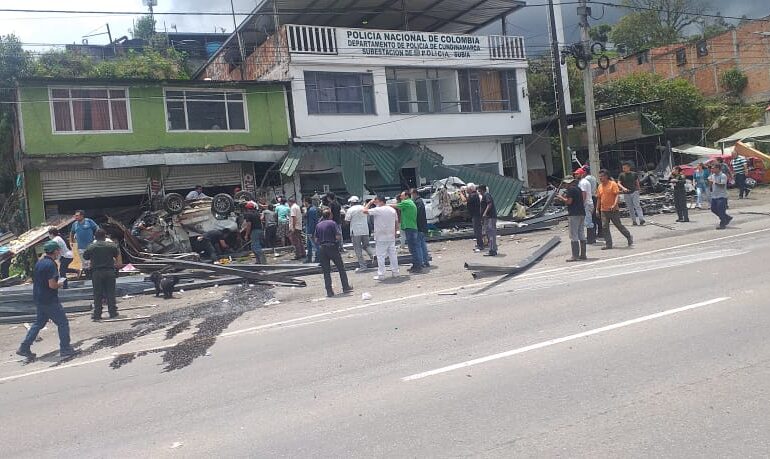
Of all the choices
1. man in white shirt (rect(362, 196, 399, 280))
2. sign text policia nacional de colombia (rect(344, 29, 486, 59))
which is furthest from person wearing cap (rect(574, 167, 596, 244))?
sign text policia nacional de colombia (rect(344, 29, 486, 59))

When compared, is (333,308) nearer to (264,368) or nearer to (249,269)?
(264,368)

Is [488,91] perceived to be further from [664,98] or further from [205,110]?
[664,98]

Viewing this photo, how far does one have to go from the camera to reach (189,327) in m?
10.1

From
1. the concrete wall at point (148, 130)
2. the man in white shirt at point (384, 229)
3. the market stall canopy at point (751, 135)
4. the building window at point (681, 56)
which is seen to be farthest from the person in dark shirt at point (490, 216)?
the building window at point (681, 56)

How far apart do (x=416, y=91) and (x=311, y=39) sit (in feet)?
16.6

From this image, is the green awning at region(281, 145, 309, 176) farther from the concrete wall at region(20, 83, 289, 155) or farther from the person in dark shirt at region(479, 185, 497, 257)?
the person in dark shirt at region(479, 185, 497, 257)

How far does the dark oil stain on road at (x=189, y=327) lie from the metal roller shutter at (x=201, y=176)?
10257 mm

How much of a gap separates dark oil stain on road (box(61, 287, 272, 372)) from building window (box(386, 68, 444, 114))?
49.6ft

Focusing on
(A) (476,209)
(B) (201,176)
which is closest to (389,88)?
(B) (201,176)

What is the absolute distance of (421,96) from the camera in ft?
90.3

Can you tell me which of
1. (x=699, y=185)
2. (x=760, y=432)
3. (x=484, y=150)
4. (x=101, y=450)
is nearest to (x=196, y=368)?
(x=101, y=450)

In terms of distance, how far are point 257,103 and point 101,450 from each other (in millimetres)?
19978

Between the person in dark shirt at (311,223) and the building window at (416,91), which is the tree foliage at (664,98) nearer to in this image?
the building window at (416,91)

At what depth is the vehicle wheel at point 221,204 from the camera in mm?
19273
